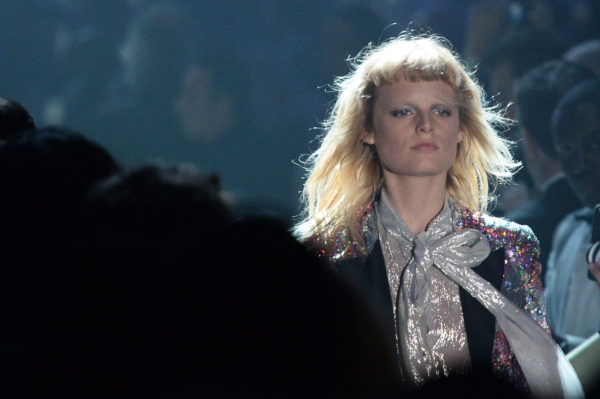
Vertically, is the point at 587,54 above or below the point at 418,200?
above

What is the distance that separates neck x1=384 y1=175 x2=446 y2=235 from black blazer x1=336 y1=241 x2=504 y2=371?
11 cm

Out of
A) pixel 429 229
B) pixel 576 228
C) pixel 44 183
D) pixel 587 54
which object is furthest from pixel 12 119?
pixel 587 54

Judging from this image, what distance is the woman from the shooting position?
155 cm

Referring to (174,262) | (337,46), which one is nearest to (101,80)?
(337,46)

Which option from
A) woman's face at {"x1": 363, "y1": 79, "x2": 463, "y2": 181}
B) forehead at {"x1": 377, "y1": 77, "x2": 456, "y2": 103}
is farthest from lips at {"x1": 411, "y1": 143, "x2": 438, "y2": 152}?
forehead at {"x1": 377, "y1": 77, "x2": 456, "y2": 103}

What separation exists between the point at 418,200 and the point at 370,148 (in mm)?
227

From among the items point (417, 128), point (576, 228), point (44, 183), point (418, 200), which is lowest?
point (44, 183)

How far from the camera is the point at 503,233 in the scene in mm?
1679

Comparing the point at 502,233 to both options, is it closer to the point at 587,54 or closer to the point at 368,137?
the point at 368,137

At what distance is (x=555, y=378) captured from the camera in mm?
1513

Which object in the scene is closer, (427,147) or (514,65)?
(427,147)

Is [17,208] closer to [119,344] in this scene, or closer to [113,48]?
[119,344]

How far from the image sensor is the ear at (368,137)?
181 centimetres

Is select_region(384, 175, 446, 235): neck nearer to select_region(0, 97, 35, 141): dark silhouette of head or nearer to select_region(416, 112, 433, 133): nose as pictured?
select_region(416, 112, 433, 133): nose
